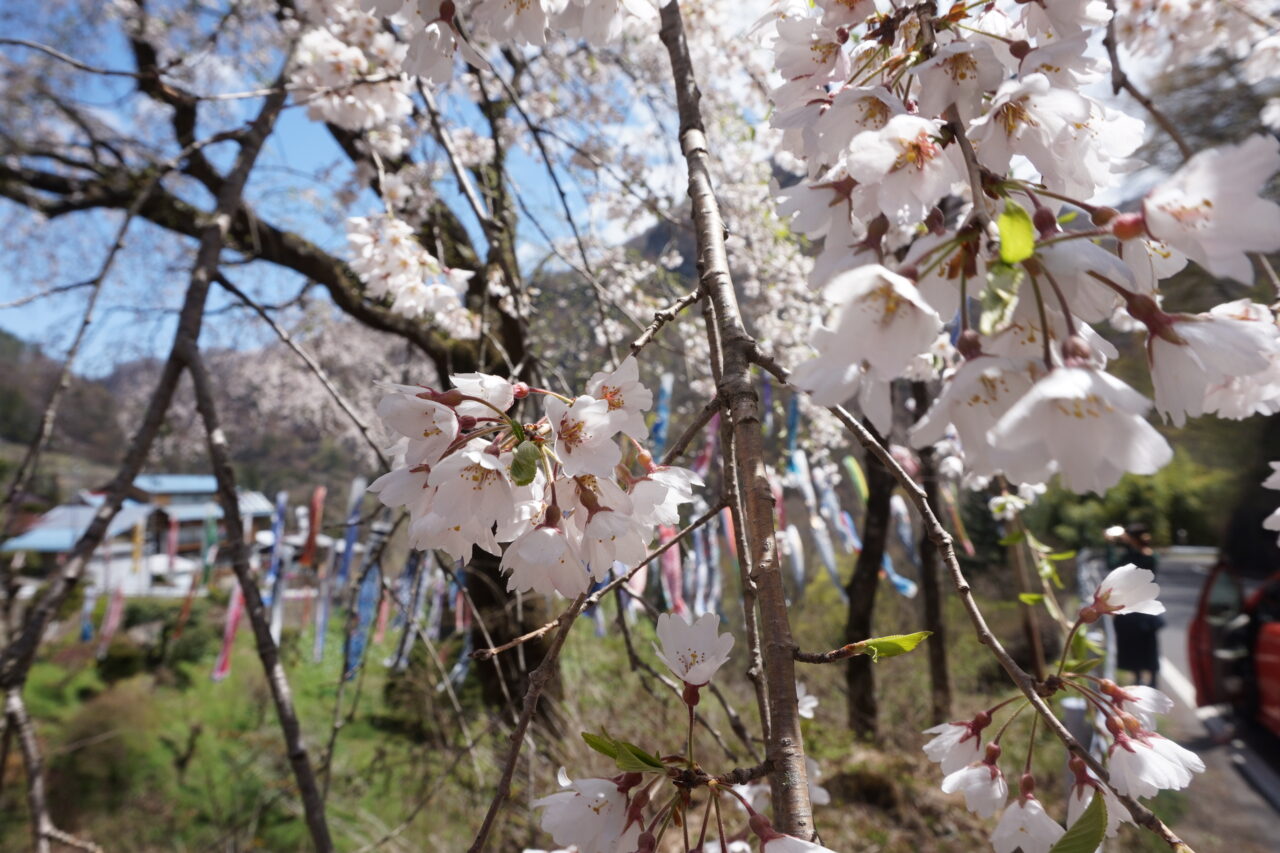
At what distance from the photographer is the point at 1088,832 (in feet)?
1.14

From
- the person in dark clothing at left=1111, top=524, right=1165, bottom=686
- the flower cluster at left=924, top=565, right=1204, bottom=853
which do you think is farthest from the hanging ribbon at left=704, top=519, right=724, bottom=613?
the flower cluster at left=924, top=565, right=1204, bottom=853

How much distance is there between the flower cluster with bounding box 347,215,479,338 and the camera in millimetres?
1448

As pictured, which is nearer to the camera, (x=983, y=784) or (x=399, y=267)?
(x=983, y=784)

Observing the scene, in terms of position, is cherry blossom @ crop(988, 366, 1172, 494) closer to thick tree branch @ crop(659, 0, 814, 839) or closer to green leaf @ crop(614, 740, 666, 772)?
thick tree branch @ crop(659, 0, 814, 839)

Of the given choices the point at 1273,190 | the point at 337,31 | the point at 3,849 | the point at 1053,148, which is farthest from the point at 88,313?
the point at 1273,190

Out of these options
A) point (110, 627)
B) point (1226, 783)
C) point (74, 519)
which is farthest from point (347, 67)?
point (74, 519)

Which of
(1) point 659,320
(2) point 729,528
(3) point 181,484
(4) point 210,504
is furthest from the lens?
(3) point 181,484

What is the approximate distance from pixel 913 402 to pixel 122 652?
6822 mm

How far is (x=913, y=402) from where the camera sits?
144 inches

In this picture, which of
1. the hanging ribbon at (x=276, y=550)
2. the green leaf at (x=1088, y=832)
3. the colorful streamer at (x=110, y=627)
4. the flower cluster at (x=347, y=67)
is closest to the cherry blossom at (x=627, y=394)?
the green leaf at (x=1088, y=832)

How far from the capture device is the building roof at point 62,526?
764 cm

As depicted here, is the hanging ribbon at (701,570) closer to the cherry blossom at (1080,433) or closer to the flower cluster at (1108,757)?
the flower cluster at (1108,757)

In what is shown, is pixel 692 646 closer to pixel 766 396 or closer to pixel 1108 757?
pixel 1108 757

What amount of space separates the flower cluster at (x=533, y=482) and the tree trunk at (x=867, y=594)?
10.8 ft
